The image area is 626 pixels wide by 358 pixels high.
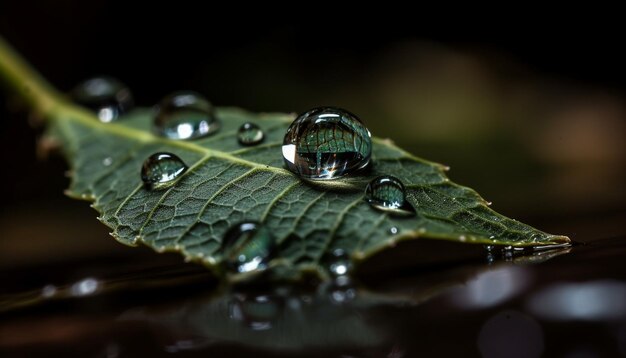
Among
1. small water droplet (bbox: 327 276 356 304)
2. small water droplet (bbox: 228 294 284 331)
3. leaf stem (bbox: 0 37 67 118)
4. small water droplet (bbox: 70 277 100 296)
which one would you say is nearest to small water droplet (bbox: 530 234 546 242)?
small water droplet (bbox: 327 276 356 304)

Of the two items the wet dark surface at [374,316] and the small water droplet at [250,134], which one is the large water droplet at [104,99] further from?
the wet dark surface at [374,316]

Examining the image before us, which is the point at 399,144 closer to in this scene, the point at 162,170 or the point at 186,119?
the point at 186,119

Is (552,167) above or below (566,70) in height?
below

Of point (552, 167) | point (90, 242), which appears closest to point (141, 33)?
point (90, 242)

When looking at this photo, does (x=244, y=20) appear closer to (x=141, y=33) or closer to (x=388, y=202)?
(x=141, y=33)

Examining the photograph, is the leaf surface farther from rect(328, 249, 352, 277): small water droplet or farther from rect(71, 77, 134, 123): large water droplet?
rect(71, 77, 134, 123): large water droplet

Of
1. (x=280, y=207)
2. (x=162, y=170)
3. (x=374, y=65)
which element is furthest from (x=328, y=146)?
(x=374, y=65)
